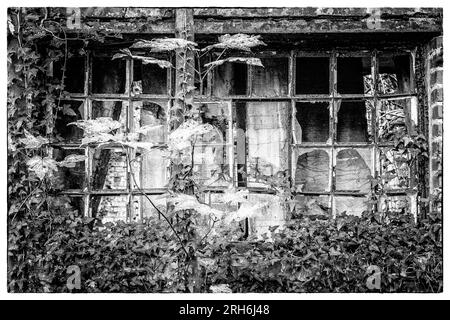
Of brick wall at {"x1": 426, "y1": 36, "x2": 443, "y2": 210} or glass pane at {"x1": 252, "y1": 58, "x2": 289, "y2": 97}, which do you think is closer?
brick wall at {"x1": 426, "y1": 36, "x2": 443, "y2": 210}

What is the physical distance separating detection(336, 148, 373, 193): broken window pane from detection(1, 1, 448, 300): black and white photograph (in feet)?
0.04

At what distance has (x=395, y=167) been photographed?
4.18 metres

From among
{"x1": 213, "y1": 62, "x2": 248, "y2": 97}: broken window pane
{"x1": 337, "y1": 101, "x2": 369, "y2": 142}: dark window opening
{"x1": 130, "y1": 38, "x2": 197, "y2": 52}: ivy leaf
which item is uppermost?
{"x1": 130, "y1": 38, "x2": 197, "y2": 52}: ivy leaf

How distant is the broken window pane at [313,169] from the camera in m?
4.22

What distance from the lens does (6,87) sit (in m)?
3.73

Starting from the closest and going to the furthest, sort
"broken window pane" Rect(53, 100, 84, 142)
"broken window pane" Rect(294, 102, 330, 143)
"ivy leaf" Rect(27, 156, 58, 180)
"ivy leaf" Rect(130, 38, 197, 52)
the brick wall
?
1. "ivy leaf" Rect(130, 38, 197, 52)
2. "ivy leaf" Rect(27, 156, 58, 180)
3. the brick wall
4. "broken window pane" Rect(53, 100, 84, 142)
5. "broken window pane" Rect(294, 102, 330, 143)

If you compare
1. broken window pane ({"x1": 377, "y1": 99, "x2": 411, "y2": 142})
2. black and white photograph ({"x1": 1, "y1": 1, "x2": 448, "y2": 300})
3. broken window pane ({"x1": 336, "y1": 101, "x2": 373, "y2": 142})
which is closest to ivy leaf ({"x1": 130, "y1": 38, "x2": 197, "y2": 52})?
black and white photograph ({"x1": 1, "y1": 1, "x2": 448, "y2": 300})

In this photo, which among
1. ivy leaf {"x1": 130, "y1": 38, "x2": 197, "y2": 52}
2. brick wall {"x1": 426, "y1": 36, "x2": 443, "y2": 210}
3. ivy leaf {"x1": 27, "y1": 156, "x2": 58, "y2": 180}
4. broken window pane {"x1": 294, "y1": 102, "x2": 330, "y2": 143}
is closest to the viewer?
ivy leaf {"x1": 130, "y1": 38, "x2": 197, "y2": 52}

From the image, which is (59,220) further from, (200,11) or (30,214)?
(200,11)

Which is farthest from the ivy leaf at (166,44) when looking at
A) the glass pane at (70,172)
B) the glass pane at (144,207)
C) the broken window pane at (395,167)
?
the broken window pane at (395,167)

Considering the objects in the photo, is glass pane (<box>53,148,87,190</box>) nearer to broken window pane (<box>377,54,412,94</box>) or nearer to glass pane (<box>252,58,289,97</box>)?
glass pane (<box>252,58,289,97</box>)

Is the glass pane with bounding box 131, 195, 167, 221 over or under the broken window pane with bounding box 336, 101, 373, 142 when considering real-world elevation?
under

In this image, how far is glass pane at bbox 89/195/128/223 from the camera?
4.20 meters

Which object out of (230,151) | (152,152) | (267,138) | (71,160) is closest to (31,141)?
(71,160)
